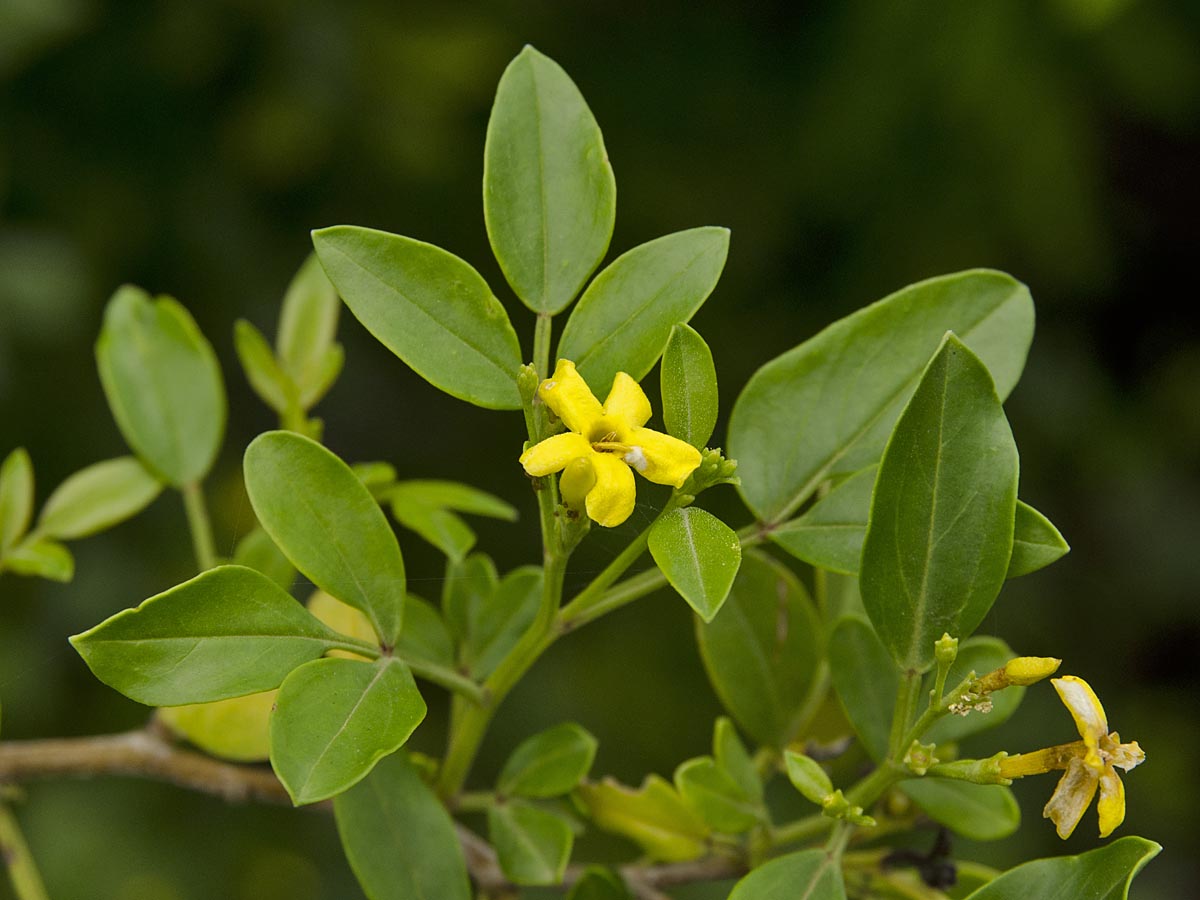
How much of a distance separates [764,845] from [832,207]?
67.5 inches

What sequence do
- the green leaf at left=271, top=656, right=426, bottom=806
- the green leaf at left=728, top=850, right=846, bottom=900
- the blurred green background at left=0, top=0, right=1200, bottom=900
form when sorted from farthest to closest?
1. the blurred green background at left=0, top=0, right=1200, bottom=900
2. the green leaf at left=728, top=850, right=846, bottom=900
3. the green leaf at left=271, top=656, right=426, bottom=806

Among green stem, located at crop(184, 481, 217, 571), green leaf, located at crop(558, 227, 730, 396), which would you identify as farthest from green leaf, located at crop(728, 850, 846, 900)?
green stem, located at crop(184, 481, 217, 571)

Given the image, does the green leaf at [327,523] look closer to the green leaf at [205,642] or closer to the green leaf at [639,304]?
the green leaf at [205,642]

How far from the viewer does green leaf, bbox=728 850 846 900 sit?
0.68 m

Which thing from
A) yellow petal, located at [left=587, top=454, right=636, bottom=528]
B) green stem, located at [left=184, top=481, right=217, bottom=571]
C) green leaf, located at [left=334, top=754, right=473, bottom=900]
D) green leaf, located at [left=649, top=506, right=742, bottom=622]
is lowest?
green leaf, located at [left=334, top=754, right=473, bottom=900]

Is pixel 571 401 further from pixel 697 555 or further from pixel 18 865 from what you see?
pixel 18 865

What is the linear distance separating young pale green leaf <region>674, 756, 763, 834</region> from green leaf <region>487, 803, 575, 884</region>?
0.09m

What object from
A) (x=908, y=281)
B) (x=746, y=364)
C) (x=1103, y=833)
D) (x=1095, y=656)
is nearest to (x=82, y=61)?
(x=746, y=364)

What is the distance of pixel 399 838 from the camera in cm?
75

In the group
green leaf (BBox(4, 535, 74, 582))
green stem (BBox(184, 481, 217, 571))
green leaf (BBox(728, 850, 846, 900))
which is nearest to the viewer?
green leaf (BBox(728, 850, 846, 900))

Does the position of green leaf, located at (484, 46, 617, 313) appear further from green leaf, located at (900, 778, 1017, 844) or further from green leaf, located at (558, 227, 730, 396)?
green leaf, located at (900, 778, 1017, 844)

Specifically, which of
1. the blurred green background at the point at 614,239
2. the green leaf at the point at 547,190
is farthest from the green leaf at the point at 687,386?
the blurred green background at the point at 614,239

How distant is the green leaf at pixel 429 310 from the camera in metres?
0.66

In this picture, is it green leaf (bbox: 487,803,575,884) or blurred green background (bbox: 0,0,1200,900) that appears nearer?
green leaf (bbox: 487,803,575,884)
